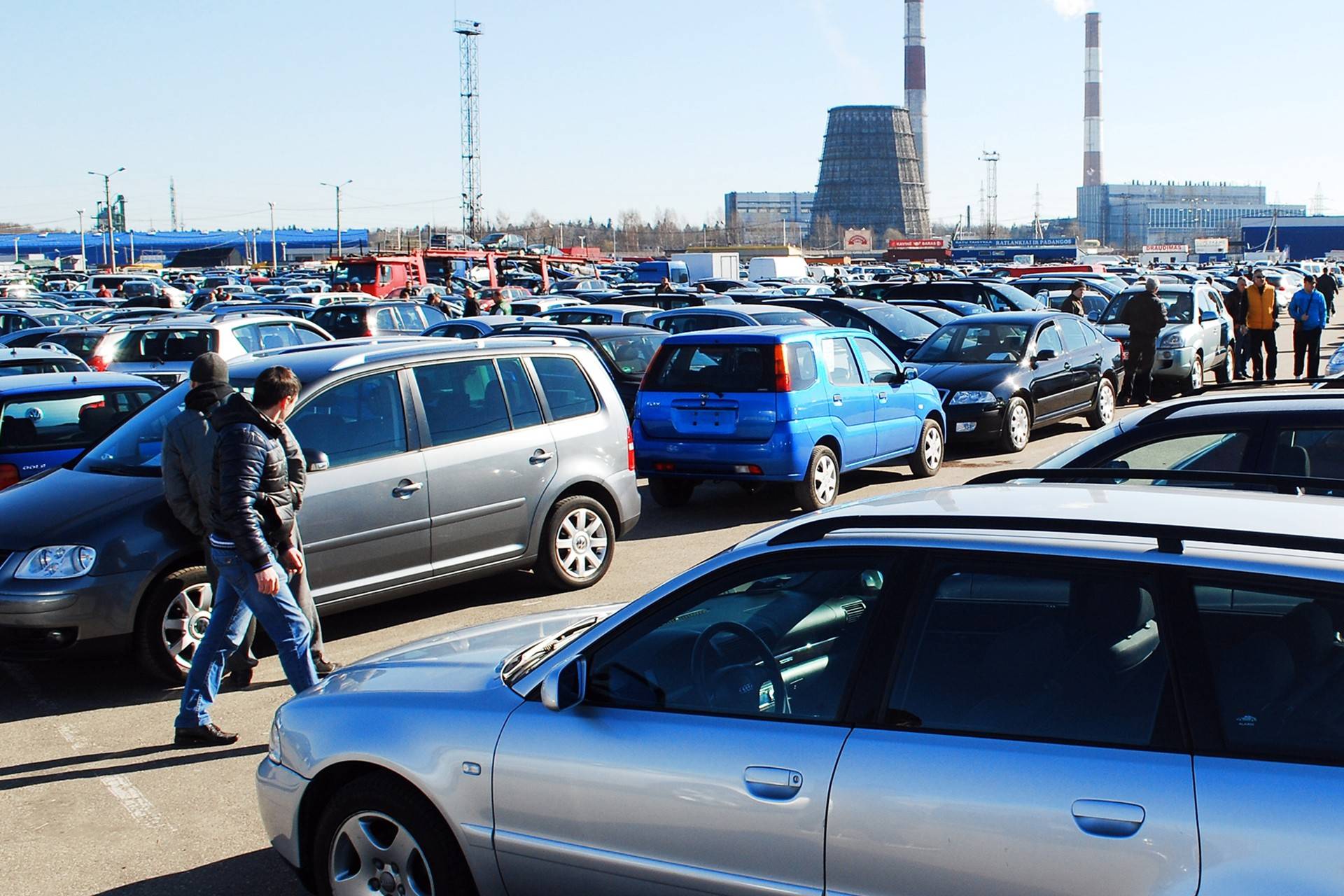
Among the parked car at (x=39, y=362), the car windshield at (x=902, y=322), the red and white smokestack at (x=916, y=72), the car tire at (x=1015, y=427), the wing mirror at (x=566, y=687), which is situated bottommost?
the car tire at (x=1015, y=427)

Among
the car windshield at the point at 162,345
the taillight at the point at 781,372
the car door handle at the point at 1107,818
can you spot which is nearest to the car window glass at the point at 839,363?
the taillight at the point at 781,372

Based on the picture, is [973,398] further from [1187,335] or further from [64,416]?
[64,416]

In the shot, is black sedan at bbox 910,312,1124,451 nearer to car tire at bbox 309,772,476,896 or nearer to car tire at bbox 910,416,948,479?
car tire at bbox 910,416,948,479

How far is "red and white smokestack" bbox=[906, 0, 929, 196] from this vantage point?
188625 mm

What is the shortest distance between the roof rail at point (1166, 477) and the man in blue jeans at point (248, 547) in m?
3.06

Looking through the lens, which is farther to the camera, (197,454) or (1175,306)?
(1175,306)

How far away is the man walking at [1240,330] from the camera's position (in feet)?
69.6

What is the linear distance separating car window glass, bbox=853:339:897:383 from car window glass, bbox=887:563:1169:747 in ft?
30.0

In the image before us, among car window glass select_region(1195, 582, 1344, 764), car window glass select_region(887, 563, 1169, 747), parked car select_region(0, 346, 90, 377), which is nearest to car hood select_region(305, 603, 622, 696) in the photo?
car window glass select_region(887, 563, 1169, 747)

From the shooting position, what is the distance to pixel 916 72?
193 metres

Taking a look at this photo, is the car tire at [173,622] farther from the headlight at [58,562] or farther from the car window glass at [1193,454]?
the car window glass at [1193,454]

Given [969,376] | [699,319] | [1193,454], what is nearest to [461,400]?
[1193,454]

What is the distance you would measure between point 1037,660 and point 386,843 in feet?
6.60

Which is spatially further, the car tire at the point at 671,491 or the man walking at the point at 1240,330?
the man walking at the point at 1240,330
